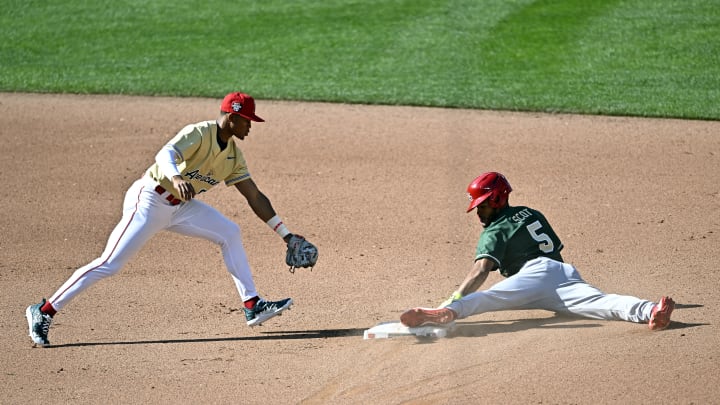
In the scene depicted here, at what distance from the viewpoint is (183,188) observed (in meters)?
6.02

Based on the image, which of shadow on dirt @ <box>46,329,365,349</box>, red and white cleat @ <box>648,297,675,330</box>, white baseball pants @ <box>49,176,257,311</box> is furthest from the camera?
shadow on dirt @ <box>46,329,365,349</box>

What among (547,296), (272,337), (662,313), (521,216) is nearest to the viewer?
(662,313)

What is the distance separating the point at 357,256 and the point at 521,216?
2020 millimetres

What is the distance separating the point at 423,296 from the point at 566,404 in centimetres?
222

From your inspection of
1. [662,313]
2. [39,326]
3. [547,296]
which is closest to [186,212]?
[39,326]

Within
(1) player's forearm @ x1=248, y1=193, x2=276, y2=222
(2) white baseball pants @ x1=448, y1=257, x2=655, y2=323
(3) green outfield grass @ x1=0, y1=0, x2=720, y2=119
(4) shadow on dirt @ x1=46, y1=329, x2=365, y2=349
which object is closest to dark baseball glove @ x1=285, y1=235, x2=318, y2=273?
(1) player's forearm @ x1=248, y1=193, x2=276, y2=222

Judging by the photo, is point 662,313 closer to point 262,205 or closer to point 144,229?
point 262,205

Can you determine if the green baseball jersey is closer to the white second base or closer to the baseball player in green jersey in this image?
the baseball player in green jersey

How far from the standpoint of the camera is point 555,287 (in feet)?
21.1

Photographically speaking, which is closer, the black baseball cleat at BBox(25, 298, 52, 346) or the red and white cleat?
the red and white cleat

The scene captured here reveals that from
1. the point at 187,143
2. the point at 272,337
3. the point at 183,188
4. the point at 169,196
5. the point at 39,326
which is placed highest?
the point at 187,143

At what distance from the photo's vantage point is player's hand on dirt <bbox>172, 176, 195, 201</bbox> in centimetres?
602

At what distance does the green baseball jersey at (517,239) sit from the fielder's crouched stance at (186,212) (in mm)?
1523

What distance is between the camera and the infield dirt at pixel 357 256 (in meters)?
5.70
